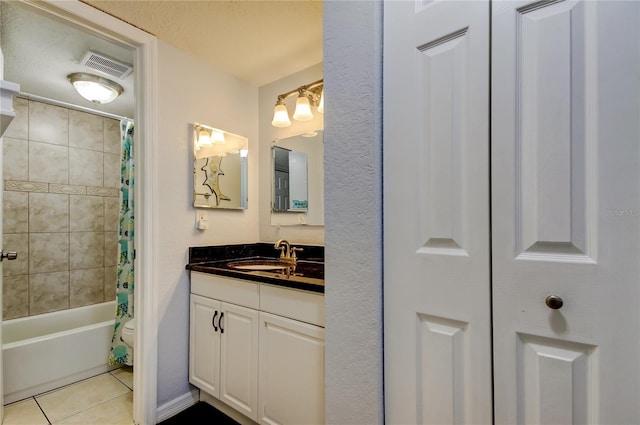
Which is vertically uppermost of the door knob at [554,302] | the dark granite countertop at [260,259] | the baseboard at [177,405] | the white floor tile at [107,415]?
the door knob at [554,302]

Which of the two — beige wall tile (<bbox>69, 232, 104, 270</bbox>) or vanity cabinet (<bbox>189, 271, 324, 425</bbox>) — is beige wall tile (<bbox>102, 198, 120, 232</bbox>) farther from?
vanity cabinet (<bbox>189, 271, 324, 425</bbox>)

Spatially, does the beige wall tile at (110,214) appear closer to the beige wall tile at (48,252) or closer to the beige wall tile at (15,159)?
the beige wall tile at (48,252)

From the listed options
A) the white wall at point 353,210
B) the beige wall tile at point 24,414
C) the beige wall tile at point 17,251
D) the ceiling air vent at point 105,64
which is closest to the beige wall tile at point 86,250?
the beige wall tile at point 17,251

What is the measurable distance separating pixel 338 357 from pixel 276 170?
152 centimetres

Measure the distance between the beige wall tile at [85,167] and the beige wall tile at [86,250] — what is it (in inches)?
18.7

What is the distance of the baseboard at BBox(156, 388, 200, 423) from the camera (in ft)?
5.74

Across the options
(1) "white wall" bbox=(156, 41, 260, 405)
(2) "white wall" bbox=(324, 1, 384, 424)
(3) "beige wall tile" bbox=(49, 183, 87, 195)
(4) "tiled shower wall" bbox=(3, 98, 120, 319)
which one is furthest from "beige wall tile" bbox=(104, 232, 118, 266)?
(2) "white wall" bbox=(324, 1, 384, 424)

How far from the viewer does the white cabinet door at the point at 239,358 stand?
1543 millimetres

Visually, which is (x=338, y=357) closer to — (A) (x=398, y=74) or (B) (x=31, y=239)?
(A) (x=398, y=74)

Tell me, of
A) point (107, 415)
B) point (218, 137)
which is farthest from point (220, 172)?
point (107, 415)

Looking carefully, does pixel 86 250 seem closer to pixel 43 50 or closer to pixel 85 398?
pixel 85 398

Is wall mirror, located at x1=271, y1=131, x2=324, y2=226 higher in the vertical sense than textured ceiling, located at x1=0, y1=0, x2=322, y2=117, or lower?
lower

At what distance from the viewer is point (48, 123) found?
2.64 m

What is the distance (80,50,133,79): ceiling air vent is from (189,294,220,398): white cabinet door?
1566 millimetres
